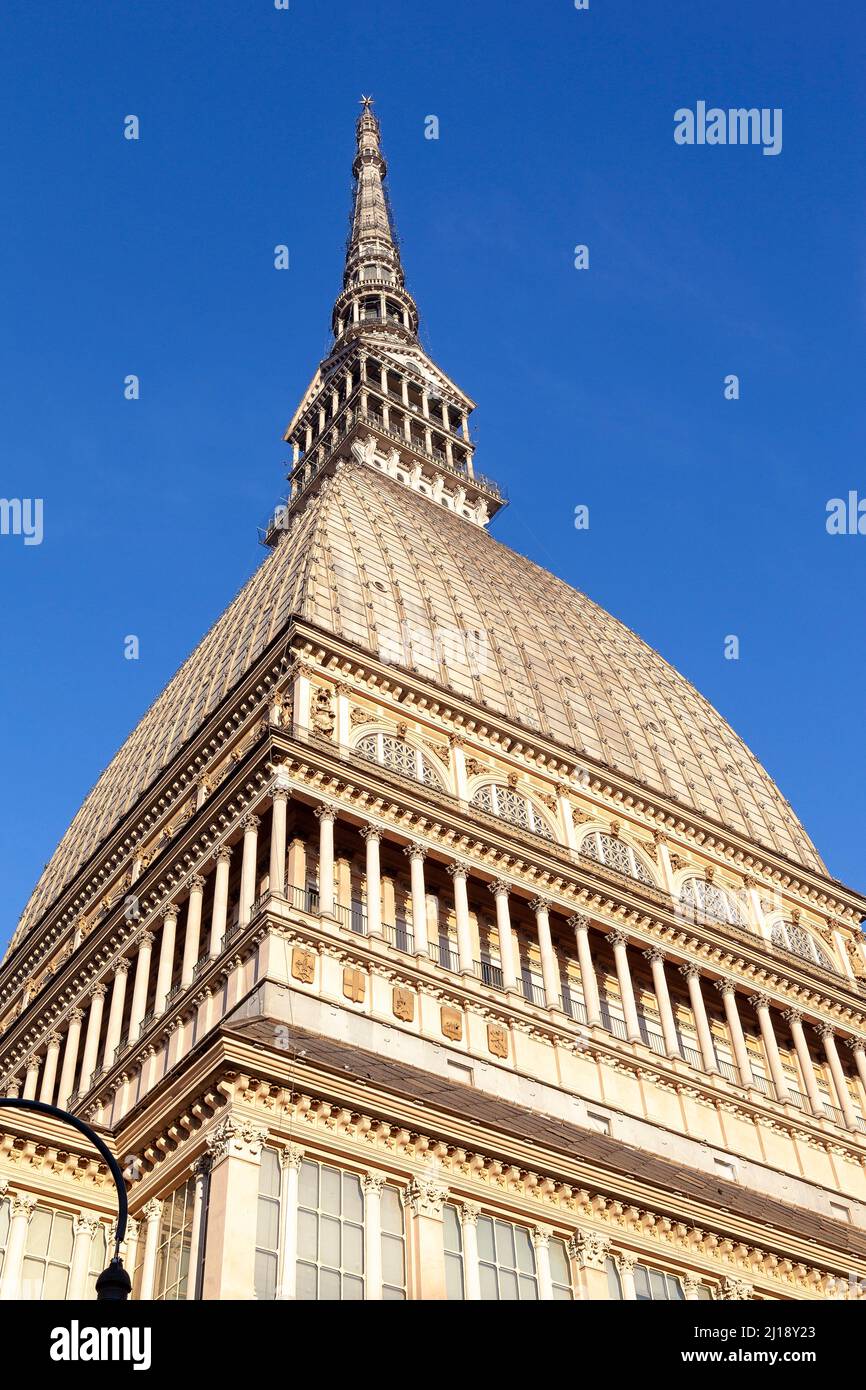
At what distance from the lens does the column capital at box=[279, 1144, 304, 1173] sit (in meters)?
31.0

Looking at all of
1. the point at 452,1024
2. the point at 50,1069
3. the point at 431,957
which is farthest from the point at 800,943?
the point at 50,1069

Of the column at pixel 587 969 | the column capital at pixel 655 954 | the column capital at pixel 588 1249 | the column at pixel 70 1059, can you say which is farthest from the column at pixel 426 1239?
the column at pixel 70 1059

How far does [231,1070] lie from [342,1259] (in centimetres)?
432

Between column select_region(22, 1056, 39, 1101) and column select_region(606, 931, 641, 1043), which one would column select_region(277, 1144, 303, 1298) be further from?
column select_region(22, 1056, 39, 1101)

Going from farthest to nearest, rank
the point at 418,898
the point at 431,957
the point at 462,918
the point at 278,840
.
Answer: the point at 462,918
the point at 418,898
the point at 431,957
the point at 278,840

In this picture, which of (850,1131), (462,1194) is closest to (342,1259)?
(462,1194)

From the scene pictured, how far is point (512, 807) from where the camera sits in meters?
50.6

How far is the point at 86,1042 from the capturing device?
48.6m

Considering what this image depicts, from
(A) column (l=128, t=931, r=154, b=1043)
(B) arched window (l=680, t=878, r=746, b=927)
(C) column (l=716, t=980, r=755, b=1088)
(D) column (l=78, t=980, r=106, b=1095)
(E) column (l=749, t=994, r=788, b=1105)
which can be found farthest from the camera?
(B) arched window (l=680, t=878, r=746, b=927)

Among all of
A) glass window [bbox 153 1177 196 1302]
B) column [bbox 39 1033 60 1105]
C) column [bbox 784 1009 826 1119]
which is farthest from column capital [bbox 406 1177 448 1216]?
column [bbox 39 1033 60 1105]

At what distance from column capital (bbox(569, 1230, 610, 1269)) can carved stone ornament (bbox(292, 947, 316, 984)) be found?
8.80 metres

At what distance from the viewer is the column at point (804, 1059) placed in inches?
1903

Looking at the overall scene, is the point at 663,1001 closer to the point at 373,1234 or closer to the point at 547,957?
the point at 547,957

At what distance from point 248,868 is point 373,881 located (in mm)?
3422
